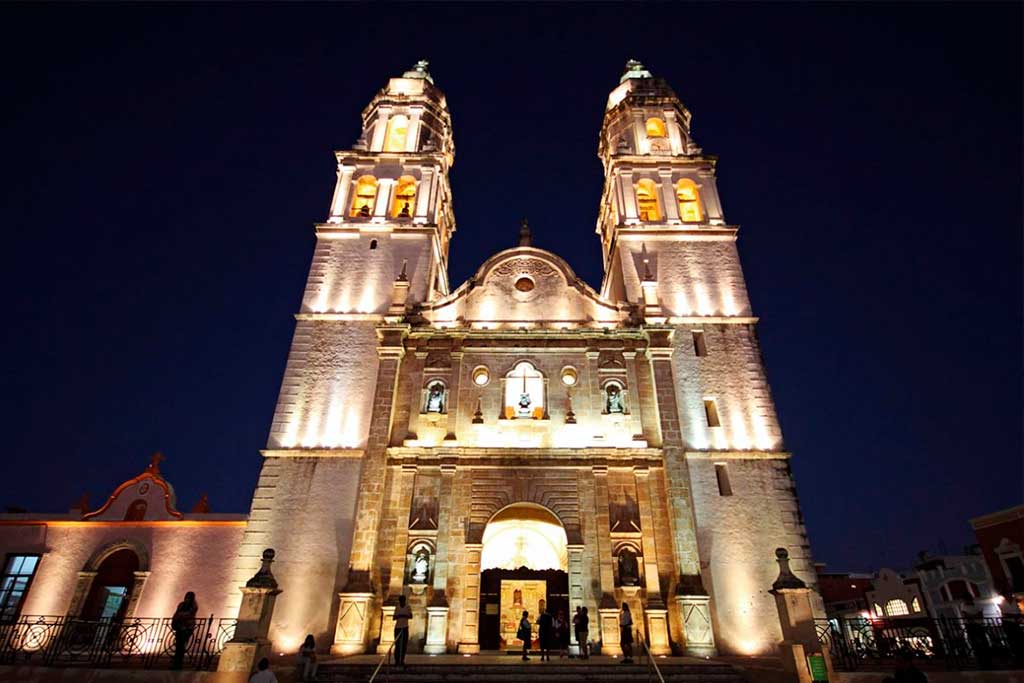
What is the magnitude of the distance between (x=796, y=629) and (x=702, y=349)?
12.0m

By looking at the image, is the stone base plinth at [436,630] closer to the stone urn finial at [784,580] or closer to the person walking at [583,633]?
the person walking at [583,633]

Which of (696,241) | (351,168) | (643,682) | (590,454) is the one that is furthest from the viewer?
(351,168)

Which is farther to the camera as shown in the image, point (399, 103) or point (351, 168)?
point (399, 103)

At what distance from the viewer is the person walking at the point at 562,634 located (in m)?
18.2

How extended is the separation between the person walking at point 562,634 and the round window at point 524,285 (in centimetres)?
1283

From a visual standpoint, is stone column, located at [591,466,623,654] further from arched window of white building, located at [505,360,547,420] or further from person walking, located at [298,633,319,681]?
person walking, located at [298,633,319,681]

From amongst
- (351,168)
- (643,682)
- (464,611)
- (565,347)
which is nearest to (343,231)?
(351,168)

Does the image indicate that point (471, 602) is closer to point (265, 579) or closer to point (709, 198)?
point (265, 579)

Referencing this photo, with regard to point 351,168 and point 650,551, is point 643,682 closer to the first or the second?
point 650,551

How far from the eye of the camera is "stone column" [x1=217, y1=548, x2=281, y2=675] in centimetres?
1314

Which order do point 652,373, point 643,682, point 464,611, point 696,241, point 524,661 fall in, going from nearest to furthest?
point 643,682 → point 524,661 → point 464,611 → point 652,373 → point 696,241

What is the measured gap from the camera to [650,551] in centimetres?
1916

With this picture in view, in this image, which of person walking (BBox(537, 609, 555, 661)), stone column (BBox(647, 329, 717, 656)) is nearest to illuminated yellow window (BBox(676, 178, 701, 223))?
stone column (BBox(647, 329, 717, 656))

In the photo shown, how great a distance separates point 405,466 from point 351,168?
54.4 ft
